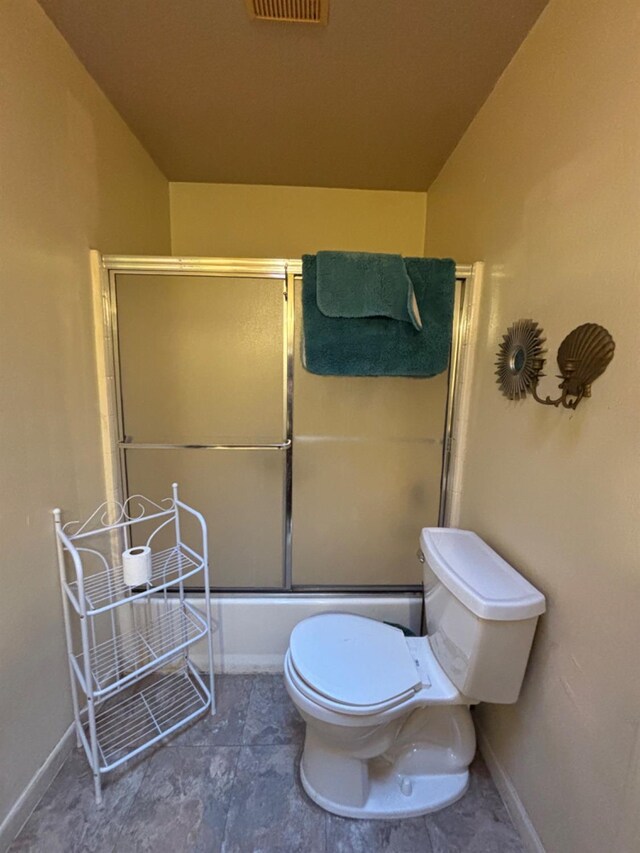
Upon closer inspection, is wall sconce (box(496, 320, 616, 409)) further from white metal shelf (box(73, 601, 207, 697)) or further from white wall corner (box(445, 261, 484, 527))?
white metal shelf (box(73, 601, 207, 697))

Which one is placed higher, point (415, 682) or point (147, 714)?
point (415, 682)

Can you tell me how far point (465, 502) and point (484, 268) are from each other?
89 cm

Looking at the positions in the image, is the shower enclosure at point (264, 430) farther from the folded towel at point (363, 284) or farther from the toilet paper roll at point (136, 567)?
the toilet paper roll at point (136, 567)

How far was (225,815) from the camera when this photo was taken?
1.19 m

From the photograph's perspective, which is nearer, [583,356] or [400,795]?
[583,356]

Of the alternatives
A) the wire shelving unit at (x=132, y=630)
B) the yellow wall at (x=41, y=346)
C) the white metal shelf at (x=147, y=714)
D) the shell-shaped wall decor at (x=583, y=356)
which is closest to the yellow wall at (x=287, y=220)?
the yellow wall at (x=41, y=346)

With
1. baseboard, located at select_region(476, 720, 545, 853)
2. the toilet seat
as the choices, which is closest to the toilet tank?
the toilet seat

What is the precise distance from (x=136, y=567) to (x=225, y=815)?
30.5 inches

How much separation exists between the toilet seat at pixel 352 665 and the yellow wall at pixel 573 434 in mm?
373

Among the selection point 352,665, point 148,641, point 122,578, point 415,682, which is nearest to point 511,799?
point 415,682

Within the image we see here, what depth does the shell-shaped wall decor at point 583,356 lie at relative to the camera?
87 centimetres

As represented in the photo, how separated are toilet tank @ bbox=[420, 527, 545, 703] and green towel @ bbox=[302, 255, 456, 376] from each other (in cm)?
66

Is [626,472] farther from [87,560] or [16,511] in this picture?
[87,560]

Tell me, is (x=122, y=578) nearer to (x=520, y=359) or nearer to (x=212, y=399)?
(x=212, y=399)
